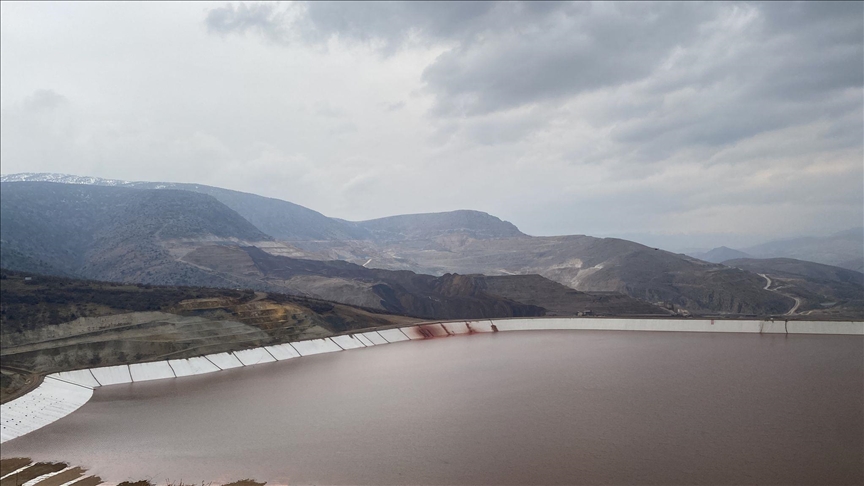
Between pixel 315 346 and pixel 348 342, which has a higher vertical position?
pixel 348 342

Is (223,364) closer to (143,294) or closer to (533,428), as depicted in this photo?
(143,294)

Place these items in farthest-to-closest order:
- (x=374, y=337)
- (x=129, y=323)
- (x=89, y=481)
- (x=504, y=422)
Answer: (x=374, y=337), (x=129, y=323), (x=504, y=422), (x=89, y=481)

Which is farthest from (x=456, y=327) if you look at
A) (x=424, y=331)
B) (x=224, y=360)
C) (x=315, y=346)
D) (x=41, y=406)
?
(x=41, y=406)

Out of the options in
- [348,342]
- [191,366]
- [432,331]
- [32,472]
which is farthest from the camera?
[432,331]

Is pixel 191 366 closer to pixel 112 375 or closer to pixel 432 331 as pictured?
pixel 112 375

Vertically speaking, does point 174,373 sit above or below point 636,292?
below

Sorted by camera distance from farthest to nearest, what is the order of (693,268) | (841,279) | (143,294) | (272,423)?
(841,279), (693,268), (143,294), (272,423)

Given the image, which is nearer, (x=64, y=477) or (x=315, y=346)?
(x=64, y=477)

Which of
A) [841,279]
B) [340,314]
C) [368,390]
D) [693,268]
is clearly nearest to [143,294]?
[340,314]
